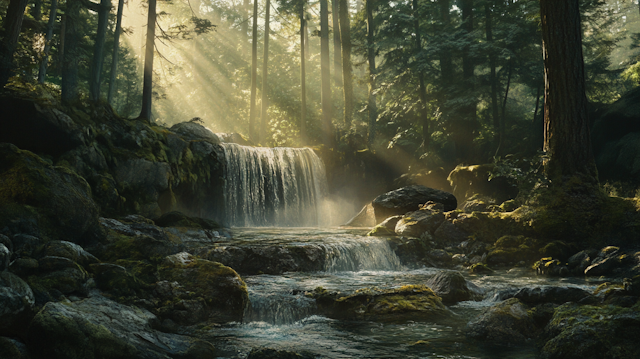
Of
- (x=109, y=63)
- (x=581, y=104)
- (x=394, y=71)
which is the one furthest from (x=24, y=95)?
(x=109, y=63)

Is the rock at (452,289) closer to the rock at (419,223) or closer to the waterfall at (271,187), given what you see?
the rock at (419,223)

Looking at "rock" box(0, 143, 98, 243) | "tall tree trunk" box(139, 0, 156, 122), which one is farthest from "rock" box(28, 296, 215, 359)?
"tall tree trunk" box(139, 0, 156, 122)

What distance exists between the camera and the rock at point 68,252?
19.6 feet

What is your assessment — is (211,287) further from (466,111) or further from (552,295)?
(466,111)

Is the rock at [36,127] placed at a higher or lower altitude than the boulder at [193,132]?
lower

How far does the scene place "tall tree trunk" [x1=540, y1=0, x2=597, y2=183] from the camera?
11539 millimetres

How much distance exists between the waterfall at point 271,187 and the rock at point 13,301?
14.6 m

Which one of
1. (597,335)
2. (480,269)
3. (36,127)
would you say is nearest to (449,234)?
(480,269)

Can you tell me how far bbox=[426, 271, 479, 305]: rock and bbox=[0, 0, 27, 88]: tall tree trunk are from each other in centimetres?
1161

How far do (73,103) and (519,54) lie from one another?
18.5 metres

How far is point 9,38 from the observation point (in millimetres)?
11383

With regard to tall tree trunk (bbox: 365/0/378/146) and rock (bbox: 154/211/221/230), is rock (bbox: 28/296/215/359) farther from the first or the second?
tall tree trunk (bbox: 365/0/378/146)

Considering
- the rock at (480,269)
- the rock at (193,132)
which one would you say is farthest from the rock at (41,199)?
the rock at (193,132)

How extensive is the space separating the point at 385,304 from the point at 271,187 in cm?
1474
